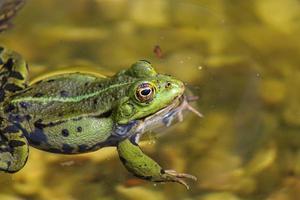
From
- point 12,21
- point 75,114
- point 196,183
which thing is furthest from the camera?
point 12,21

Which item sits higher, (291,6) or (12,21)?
(291,6)

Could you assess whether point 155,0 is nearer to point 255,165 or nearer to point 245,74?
point 245,74

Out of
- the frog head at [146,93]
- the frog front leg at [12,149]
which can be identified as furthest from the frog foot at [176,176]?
the frog front leg at [12,149]

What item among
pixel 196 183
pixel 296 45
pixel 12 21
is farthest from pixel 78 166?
pixel 296 45

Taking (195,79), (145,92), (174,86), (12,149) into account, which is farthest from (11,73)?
(195,79)

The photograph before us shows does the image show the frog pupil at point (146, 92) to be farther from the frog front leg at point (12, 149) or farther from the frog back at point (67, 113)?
the frog front leg at point (12, 149)

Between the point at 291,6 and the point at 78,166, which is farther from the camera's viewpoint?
the point at 291,6

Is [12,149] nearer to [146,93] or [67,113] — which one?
[67,113]
